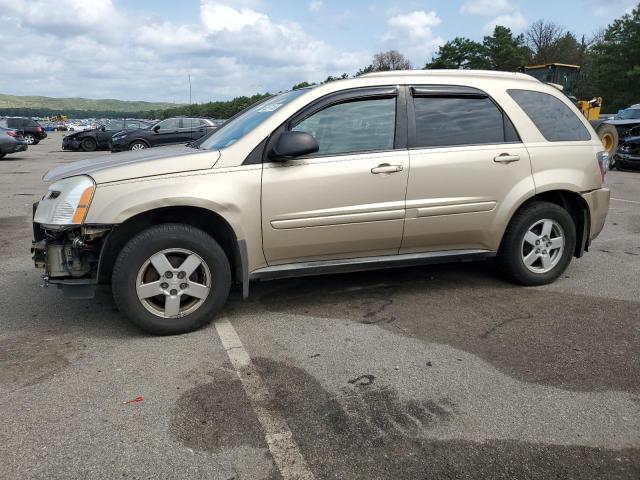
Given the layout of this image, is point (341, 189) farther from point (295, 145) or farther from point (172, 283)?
point (172, 283)

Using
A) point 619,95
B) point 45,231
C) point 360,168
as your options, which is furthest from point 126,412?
point 619,95

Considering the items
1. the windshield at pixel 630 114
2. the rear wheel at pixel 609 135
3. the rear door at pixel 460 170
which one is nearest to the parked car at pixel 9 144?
the rear wheel at pixel 609 135

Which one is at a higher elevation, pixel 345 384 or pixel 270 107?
pixel 270 107

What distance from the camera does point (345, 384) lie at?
310cm

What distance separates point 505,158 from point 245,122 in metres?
2.15

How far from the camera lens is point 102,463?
7.86 feet

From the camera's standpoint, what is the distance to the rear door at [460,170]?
14.0ft

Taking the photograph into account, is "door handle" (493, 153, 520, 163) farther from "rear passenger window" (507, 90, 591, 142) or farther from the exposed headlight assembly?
the exposed headlight assembly

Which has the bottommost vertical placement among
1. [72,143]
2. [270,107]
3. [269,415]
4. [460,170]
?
[269,415]

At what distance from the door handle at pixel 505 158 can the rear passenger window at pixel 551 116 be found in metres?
0.40

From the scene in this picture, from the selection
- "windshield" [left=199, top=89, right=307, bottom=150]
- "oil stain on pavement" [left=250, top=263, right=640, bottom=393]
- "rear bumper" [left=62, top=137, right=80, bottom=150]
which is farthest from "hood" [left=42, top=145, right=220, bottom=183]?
"rear bumper" [left=62, top=137, right=80, bottom=150]

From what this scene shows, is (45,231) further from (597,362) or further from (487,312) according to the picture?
(597,362)

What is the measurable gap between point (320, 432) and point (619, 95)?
54.6 metres

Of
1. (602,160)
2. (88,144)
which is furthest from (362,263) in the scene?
(88,144)
